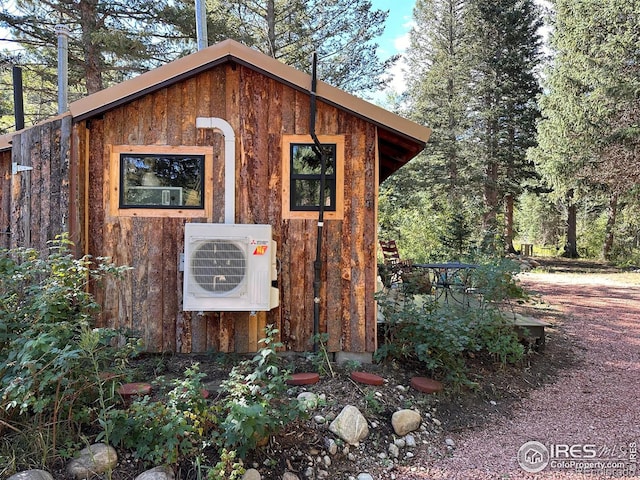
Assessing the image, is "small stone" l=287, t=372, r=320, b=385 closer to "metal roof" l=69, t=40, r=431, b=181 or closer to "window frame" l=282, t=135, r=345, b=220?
"window frame" l=282, t=135, r=345, b=220

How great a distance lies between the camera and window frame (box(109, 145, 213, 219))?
396 cm

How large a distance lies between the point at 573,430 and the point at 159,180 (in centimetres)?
406

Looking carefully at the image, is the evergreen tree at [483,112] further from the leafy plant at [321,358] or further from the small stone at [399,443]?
the small stone at [399,443]

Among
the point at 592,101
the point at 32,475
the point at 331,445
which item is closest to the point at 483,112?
the point at 592,101

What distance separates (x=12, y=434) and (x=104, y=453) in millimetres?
525

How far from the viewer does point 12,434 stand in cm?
232

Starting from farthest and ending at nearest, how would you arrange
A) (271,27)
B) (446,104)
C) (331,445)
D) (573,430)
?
(446,104)
(271,27)
(573,430)
(331,445)

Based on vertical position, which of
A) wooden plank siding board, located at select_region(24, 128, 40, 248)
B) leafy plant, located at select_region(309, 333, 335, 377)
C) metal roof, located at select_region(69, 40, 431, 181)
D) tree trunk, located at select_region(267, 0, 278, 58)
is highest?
tree trunk, located at select_region(267, 0, 278, 58)

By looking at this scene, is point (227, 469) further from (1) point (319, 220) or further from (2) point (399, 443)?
(1) point (319, 220)

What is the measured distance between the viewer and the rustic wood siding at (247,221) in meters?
3.99

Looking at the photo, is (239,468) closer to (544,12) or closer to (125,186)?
(125,186)

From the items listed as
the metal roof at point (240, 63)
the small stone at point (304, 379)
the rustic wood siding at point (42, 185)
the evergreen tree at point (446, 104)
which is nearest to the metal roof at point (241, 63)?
the metal roof at point (240, 63)

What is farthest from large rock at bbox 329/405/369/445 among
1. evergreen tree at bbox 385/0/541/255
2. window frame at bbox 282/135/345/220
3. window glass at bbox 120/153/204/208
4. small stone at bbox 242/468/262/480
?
evergreen tree at bbox 385/0/541/255

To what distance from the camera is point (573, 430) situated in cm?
315
